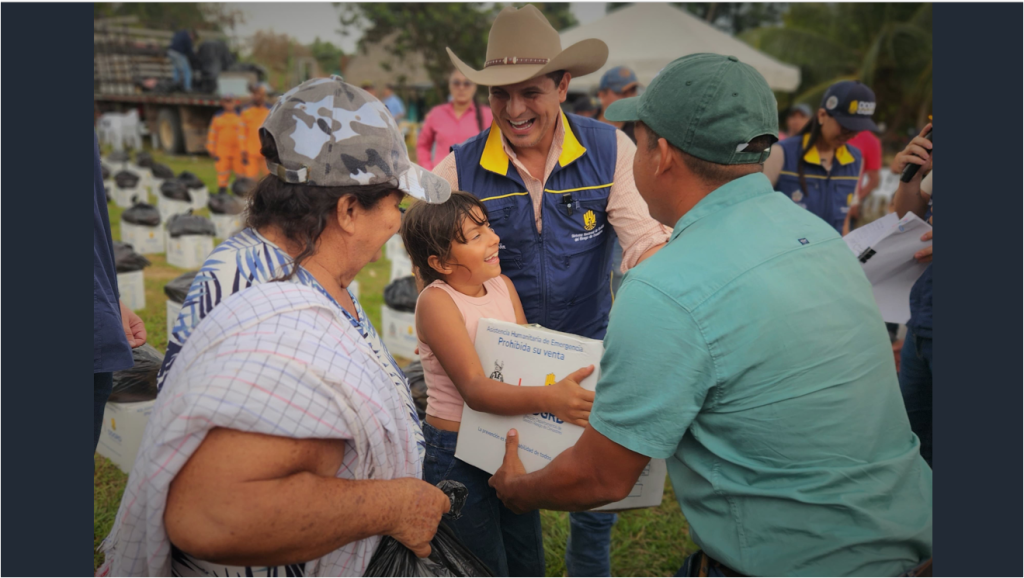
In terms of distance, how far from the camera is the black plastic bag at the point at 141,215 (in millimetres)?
7461

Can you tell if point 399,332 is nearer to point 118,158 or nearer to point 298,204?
point 298,204

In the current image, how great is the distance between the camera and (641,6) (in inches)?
485

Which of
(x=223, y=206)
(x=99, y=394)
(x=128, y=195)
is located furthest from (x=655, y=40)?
(x=99, y=394)

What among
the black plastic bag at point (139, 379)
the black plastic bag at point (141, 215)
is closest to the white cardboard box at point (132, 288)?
the black plastic bag at point (141, 215)

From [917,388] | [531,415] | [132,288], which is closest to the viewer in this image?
[531,415]

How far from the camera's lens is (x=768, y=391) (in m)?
1.36

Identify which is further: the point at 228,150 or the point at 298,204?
the point at 228,150

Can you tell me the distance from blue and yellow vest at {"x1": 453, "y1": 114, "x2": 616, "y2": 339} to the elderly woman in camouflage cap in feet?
2.86

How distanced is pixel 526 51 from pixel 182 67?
21.4 meters

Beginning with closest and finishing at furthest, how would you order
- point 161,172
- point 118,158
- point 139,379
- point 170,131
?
point 139,379 < point 161,172 < point 118,158 < point 170,131

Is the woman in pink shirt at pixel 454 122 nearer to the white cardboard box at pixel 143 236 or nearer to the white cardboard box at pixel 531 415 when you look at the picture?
→ the white cardboard box at pixel 143 236

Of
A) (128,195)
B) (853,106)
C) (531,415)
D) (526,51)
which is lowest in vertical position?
(128,195)

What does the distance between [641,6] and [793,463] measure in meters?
12.4

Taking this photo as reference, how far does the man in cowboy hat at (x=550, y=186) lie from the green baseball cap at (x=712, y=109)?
1038 mm
